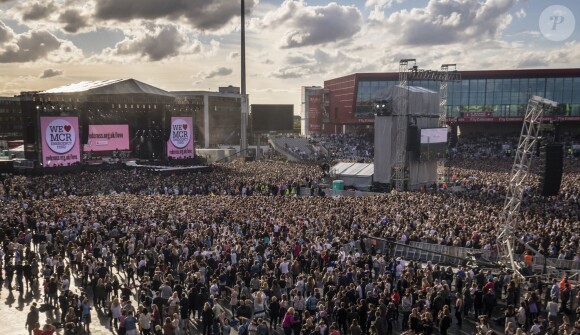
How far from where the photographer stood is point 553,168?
60.4 ft

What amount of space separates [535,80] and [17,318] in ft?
225

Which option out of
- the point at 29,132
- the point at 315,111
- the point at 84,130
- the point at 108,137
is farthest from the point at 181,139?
the point at 315,111

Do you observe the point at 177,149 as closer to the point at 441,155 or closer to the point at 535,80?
the point at 441,155

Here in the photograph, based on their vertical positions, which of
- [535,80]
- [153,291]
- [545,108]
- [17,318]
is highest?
[535,80]

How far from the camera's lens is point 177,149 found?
49.9 m

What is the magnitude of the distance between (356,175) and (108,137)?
24.2 meters

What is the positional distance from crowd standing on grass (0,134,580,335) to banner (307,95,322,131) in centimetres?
6360

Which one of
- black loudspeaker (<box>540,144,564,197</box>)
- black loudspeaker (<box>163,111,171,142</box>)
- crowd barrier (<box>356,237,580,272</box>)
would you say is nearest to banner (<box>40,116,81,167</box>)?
black loudspeaker (<box>163,111,171,142</box>)

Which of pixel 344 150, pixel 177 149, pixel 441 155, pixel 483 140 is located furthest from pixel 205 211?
pixel 483 140

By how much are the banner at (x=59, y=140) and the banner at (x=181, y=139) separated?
9.68 metres

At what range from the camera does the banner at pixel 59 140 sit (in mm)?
39625

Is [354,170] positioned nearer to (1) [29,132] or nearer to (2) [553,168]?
(2) [553,168]


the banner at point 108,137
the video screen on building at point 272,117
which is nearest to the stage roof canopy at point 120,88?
the banner at point 108,137

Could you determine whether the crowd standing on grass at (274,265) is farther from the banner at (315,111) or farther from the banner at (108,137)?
the banner at (315,111)
